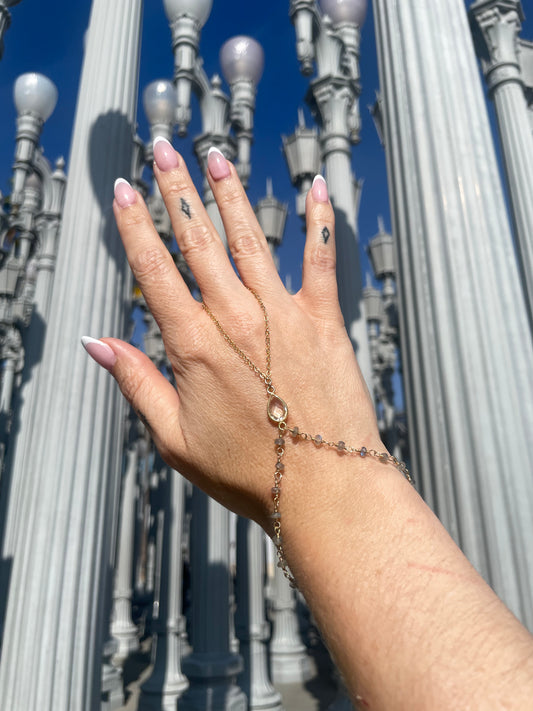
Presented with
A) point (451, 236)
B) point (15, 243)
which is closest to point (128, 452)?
point (15, 243)

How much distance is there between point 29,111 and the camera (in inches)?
404

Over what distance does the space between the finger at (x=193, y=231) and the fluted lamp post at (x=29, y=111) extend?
34.5ft

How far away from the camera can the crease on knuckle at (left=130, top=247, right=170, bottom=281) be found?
151 centimetres

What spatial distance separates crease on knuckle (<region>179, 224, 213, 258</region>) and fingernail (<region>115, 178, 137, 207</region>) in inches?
8.8

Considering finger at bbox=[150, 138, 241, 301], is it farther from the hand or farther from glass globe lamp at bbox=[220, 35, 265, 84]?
glass globe lamp at bbox=[220, 35, 265, 84]

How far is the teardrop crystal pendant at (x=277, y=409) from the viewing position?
49.3 inches

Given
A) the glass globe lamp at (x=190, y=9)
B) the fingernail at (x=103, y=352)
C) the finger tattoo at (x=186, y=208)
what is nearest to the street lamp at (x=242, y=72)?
the glass globe lamp at (x=190, y=9)

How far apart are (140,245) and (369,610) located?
1.18 m

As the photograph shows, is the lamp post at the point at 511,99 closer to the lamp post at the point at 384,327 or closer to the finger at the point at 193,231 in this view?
the lamp post at the point at 384,327

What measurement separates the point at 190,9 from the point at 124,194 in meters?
8.97

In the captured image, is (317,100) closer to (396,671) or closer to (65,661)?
(65,661)

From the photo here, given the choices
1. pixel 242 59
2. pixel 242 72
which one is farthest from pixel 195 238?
pixel 242 72

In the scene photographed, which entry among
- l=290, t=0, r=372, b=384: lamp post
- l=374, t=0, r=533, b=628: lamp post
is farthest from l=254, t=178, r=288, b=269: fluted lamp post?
l=374, t=0, r=533, b=628: lamp post

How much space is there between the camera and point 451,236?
3789 millimetres
